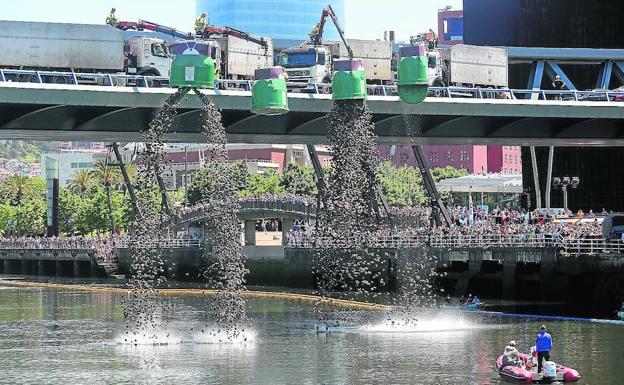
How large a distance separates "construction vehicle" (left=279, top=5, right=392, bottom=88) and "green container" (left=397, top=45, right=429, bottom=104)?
609 cm

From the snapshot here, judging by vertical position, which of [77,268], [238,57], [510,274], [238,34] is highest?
[238,34]

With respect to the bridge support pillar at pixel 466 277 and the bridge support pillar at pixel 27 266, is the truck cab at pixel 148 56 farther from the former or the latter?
the bridge support pillar at pixel 27 266

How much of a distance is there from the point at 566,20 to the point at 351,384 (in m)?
87.0

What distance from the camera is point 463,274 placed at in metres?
86.4

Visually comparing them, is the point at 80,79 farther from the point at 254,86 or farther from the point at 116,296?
the point at 116,296

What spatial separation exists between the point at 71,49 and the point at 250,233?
2227 inches

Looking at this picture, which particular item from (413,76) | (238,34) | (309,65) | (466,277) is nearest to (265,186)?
(466,277)

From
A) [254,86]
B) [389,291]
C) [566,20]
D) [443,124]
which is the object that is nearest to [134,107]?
[254,86]

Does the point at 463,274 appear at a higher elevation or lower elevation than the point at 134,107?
lower

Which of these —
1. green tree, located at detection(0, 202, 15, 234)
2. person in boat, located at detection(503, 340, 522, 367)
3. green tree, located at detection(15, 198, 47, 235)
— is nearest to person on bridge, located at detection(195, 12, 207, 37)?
person in boat, located at detection(503, 340, 522, 367)

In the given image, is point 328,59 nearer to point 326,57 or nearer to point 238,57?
point 326,57

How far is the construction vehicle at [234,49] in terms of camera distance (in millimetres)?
72438

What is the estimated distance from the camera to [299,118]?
76.0m

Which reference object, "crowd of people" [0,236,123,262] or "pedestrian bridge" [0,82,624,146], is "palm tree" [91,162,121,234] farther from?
"pedestrian bridge" [0,82,624,146]
